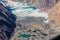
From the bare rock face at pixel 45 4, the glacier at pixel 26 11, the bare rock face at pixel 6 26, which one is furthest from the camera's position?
the bare rock face at pixel 45 4

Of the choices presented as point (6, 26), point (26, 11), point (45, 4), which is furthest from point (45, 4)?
point (6, 26)

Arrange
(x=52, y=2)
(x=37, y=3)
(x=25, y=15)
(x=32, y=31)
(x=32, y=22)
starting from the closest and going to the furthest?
(x=32, y=31) < (x=32, y=22) < (x=25, y=15) < (x=52, y=2) < (x=37, y=3)

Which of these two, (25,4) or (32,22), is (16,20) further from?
(25,4)

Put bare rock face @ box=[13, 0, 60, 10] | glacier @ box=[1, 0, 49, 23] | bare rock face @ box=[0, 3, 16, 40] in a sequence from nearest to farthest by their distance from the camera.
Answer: bare rock face @ box=[0, 3, 16, 40]
glacier @ box=[1, 0, 49, 23]
bare rock face @ box=[13, 0, 60, 10]

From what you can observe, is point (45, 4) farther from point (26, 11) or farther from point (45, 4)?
point (26, 11)

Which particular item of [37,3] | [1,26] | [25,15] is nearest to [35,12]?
[25,15]

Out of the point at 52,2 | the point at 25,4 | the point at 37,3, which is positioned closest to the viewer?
the point at 52,2

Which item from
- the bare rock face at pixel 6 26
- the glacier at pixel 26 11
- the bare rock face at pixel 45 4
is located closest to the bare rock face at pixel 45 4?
the bare rock face at pixel 45 4

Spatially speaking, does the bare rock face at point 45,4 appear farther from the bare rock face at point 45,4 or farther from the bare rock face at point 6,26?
the bare rock face at point 6,26

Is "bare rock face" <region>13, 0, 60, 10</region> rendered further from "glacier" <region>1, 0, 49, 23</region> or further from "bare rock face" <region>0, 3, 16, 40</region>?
"bare rock face" <region>0, 3, 16, 40</region>

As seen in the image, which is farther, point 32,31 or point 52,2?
point 52,2

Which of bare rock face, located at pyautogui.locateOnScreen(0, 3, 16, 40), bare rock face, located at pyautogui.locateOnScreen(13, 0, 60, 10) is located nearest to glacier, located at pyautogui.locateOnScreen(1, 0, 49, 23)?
bare rock face, located at pyautogui.locateOnScreen(13, 0, 60, 10)
